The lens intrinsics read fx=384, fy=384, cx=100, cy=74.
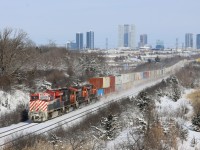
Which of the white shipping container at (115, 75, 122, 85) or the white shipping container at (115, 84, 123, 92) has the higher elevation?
the white shipping container at (115, 75, 122, 85)

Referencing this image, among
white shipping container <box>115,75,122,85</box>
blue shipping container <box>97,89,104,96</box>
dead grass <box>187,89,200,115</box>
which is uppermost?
white shipping container <box>115,75,122,85</box>

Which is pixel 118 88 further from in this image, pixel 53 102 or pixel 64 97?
pixel 53 102

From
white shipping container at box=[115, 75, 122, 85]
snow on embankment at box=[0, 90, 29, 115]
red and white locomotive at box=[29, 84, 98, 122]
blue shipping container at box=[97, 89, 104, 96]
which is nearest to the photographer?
red and white locomotive at box=[29, 84, 98, 122]

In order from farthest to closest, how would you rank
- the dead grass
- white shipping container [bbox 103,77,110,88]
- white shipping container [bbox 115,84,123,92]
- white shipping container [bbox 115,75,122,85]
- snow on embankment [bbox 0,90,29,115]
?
white shipping container [bbox 115,75,122,85], white shipping container [bbox 115,84,123,92], white shipping container [bbox 103,77,110,88], the dead grass, snow on embankment [bbox 0,90,29,115]

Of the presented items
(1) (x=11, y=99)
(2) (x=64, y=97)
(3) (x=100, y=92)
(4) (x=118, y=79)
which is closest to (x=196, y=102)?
(3) (x=100, y=92)

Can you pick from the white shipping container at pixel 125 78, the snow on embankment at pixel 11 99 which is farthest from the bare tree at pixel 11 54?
the white shipping container at pixel 125 78

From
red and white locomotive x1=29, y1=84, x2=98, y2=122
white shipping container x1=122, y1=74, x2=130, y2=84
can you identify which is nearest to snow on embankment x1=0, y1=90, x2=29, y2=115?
red and white locomotive x1=29, y1=84, x2=98, y2=122

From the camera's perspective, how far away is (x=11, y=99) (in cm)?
3250

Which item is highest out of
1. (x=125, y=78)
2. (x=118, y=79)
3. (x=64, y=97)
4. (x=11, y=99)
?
(x=64, y=97)

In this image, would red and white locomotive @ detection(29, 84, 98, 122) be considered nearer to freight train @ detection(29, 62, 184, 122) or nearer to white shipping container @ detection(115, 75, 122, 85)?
freight train @ detection(29, 62, 184, 122)

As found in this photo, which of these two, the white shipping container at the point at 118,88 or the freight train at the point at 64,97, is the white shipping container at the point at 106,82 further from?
the white shipping container at the point at 118,88

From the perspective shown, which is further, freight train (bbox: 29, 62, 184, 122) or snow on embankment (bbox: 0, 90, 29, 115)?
snow on embankment (bbox: 0, 90, 29, 115)

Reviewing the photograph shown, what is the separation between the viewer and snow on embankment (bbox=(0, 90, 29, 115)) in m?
30.4

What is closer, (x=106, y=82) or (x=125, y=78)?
(x=106, y=82)
